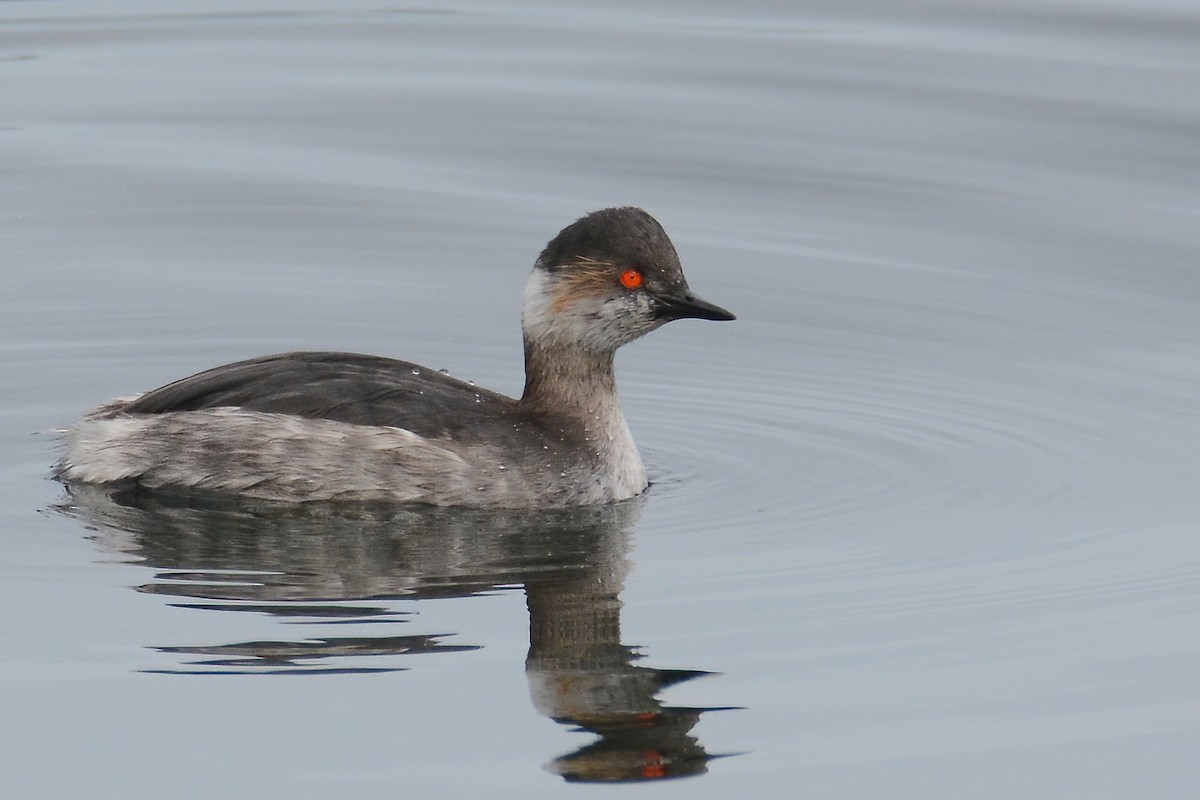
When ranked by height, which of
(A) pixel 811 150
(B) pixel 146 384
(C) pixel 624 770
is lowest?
(C) pixel 624 770

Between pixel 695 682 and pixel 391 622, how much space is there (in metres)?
1.12

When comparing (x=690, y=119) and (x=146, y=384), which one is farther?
(x=690, y=119)

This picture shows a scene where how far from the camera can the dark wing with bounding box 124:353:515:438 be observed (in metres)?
9.84

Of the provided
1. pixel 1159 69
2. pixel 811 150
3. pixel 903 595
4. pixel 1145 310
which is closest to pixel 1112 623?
pixel 903 595

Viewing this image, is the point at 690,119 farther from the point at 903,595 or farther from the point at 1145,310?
the point at 903,595

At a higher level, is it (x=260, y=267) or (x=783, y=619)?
(x=260, y=267)

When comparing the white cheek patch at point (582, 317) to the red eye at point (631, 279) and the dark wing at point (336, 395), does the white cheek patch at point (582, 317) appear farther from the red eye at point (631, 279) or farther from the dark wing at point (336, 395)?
the dark wing at point (336, 395)

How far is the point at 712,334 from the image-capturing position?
1269 cm

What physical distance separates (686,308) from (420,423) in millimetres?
1218

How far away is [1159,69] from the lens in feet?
56.6

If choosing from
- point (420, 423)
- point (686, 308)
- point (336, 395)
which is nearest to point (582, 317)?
point (686, 308)

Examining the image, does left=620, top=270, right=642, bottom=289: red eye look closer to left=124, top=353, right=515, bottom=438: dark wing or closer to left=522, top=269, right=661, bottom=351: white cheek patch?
left=522, top=269, right=661, bottom=351: white cheek patch

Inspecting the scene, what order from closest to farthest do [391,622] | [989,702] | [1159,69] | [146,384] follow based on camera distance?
[989,702], [391,622], [146,384], [1159,69]

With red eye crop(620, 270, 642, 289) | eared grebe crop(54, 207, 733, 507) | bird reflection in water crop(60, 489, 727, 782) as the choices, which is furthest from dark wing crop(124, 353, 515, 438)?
red eye crop(620, 270, 642, 289)
